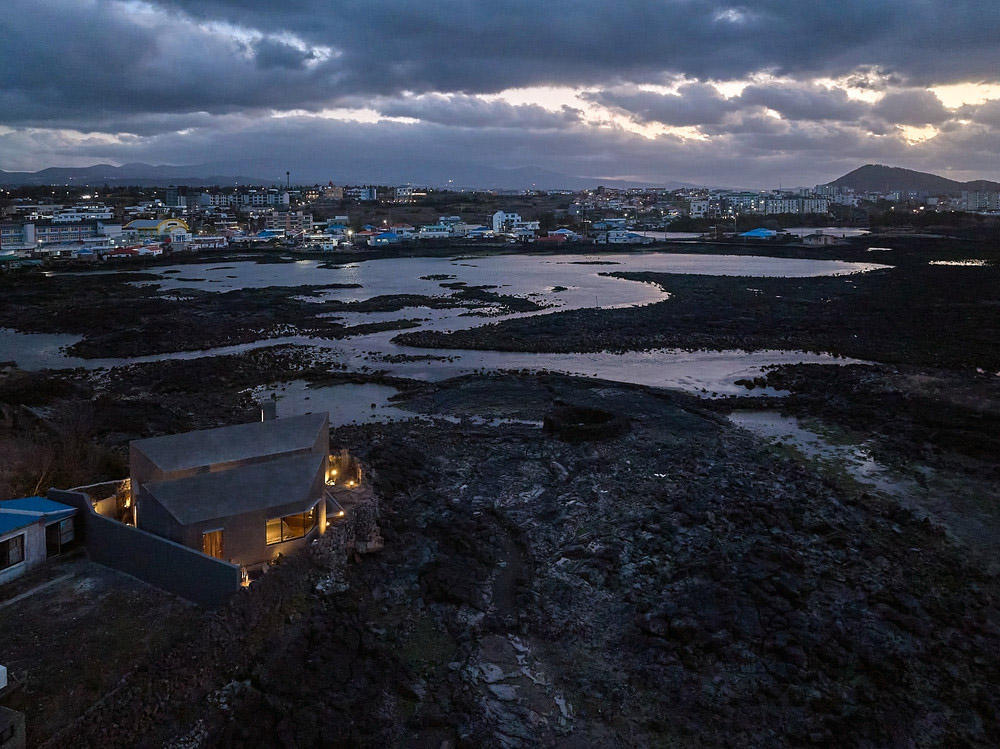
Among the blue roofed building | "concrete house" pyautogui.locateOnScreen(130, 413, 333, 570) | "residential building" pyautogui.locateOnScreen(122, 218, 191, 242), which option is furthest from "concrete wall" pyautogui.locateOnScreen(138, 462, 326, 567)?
the blue roofed building

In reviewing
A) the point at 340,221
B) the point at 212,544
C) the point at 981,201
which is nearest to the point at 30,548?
the point at 212,544

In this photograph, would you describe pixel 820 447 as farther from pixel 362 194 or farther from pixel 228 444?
pixel 362 194

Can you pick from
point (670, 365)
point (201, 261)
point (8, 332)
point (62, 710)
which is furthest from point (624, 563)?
point (201, 261)

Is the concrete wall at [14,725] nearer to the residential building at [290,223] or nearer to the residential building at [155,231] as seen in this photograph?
the residential building at [155,231]

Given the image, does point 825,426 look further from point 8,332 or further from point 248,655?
point 8,332

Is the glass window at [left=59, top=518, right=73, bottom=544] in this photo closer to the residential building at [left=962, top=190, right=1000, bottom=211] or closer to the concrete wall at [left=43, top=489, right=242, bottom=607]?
the concrete wall at [left=43, top=489, right=242, bottom=607]

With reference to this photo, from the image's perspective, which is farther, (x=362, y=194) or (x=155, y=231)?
(x=362, y=194)

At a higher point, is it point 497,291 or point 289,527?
point 497,291
